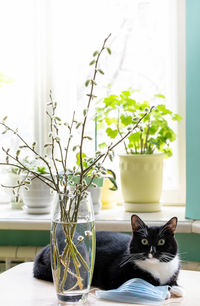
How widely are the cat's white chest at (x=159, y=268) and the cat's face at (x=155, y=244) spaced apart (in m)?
0.01

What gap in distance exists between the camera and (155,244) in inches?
54.9

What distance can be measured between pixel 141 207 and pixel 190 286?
0.85 meters

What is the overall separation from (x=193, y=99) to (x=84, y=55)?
0.67 m

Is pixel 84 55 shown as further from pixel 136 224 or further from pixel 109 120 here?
pixel 136 224

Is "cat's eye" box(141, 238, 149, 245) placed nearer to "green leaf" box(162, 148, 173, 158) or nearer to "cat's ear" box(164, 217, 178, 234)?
"cat's ear" box(164, 217, 178, 234)

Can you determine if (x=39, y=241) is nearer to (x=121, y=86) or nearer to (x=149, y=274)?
(x=121, y=86)

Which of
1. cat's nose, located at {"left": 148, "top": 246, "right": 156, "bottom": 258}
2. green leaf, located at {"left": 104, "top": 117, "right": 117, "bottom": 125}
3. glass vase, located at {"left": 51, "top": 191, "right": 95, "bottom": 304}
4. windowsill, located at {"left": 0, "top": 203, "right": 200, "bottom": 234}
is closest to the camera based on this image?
glass vase, located at {"left": 51, "top": 191, "right": 95, "bottom": 304}

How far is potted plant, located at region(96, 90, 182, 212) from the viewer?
7.30 ft

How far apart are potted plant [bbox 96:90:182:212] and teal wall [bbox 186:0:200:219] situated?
0.14 meters

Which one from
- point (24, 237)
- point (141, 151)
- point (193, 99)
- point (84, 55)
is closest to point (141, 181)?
point (141, 151)

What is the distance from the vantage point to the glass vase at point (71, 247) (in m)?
1.26

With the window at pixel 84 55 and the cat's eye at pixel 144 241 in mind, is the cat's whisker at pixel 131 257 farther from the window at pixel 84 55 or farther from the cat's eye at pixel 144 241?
the window at pixel 84 55

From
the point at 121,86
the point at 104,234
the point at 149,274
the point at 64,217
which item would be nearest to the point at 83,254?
the point at 64,217

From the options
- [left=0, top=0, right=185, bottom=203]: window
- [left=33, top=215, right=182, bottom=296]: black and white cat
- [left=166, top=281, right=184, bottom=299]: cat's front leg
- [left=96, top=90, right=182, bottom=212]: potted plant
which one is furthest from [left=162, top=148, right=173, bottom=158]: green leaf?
[left=166, top=281, right=184, bottom=299]: cat's front leg
